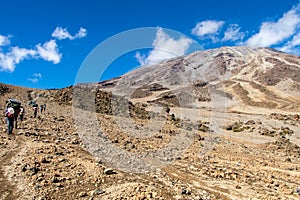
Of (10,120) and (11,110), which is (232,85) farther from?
(10,120)

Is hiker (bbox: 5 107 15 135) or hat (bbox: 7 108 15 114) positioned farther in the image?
hat (bbox: 7 108 15 114)

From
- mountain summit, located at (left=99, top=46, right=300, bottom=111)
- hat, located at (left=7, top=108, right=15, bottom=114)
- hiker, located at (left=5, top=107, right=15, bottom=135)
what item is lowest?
hiker, located at (left=5, top=107, right=15, bottom=135)

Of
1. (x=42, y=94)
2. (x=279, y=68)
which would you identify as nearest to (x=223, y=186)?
(x=42, y=94)

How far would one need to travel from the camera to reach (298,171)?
14344 millimetres

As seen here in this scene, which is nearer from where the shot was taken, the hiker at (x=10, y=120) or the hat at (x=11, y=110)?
the hiker at (x=10, y=120)

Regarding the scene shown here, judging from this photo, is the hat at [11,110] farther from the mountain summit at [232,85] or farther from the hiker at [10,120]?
the mountain summit at [232,85]

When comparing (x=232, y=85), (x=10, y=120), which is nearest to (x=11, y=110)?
(x=10, y=120)

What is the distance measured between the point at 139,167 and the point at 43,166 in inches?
129

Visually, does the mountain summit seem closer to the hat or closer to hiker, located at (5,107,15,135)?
the hat

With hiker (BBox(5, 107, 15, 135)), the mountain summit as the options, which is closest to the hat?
hiker (BBox(5, 107, 15, 135))

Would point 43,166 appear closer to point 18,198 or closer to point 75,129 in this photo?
point 18,198

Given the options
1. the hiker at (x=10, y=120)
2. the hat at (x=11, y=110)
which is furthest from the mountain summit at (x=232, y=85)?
the hiker at (x=10, y=120)

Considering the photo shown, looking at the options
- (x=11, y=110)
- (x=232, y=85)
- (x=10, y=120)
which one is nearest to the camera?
(x=10, y=120)

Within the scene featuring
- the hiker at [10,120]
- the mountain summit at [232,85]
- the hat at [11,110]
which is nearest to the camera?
the hiker at [10,120]
